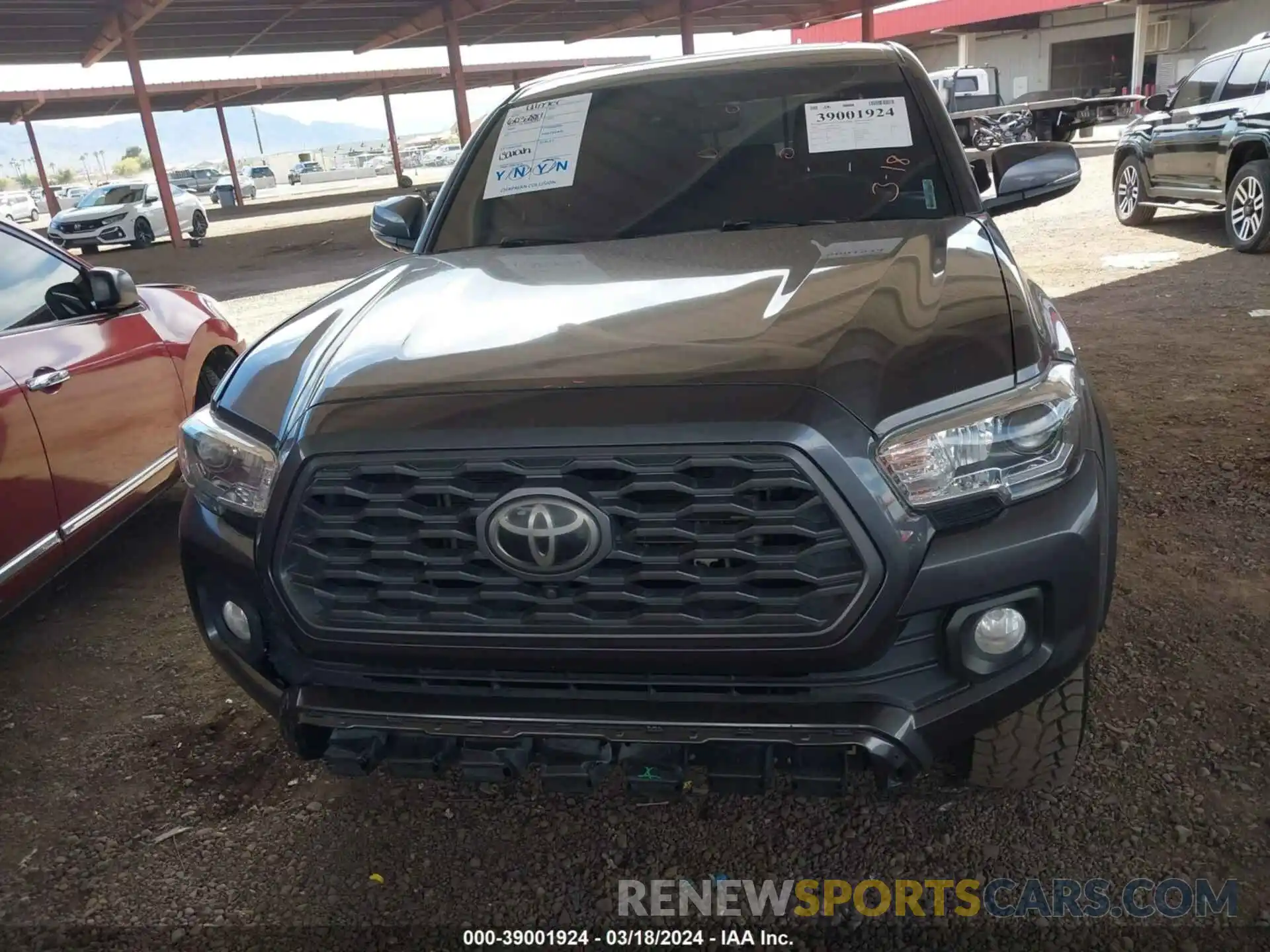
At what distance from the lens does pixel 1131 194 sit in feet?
33.8

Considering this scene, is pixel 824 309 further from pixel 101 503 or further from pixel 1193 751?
pixel 101 503

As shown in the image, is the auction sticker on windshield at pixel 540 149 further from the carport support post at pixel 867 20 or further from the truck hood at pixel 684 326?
the carport support post at pixel 867 20

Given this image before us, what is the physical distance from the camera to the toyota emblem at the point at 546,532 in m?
1.62

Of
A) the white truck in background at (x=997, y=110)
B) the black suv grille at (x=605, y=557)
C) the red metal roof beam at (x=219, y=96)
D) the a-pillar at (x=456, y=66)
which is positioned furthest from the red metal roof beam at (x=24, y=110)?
the black suv grille at (x=605, y=557)

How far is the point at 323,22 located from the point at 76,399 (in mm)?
19887

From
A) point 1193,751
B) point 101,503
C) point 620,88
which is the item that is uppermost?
point 620,88

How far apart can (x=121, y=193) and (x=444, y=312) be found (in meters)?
22.6

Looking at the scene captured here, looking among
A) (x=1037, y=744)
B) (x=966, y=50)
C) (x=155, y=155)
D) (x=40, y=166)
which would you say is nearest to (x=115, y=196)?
(x=155, y=155)

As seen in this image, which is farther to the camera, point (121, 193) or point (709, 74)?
point (121, 193)

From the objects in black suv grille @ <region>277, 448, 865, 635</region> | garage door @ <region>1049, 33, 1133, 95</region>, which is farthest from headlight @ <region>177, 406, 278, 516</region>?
garage door @ <region>1049, 33, 1133, 95</region>

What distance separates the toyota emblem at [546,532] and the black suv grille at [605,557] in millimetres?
21

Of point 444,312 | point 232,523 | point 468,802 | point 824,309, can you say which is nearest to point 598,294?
point 444,312

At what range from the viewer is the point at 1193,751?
2.33m

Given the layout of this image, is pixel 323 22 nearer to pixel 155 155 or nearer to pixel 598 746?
pixel 155 155
